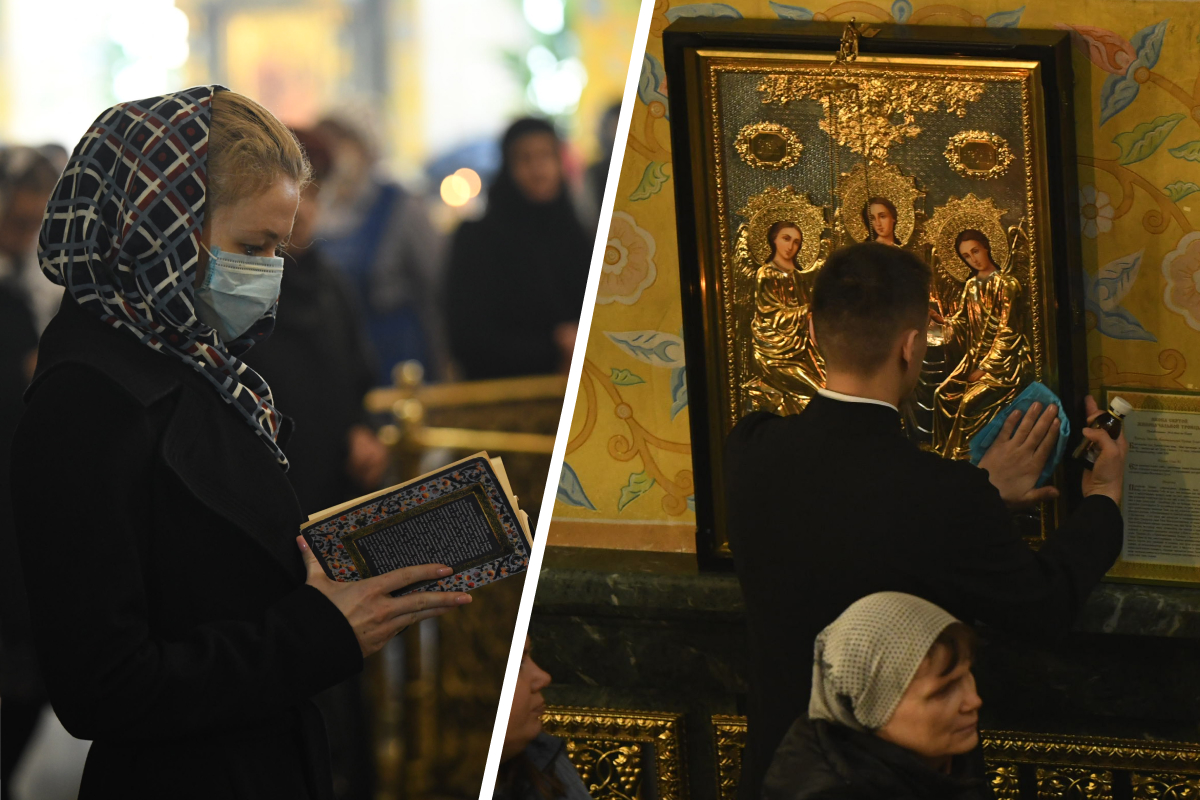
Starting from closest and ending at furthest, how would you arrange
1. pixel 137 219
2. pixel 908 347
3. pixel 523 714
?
pixel 137 219 < pixel 523 714 < pixel 908 347

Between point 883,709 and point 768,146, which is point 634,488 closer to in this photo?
point 768,146

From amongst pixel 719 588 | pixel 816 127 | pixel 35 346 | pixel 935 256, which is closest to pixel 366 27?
pixel 35 346

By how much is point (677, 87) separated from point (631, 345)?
541 millimetres

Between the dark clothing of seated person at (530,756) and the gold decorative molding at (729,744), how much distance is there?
0.61 metres

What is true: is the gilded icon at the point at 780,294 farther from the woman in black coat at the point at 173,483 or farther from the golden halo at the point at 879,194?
the woman in black coat at the point at 173,483

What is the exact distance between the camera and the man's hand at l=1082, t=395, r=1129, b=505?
7.13 feet

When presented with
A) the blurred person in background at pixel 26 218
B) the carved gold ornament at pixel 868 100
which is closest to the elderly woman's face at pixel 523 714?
the blurred person in background at pixel 26 218

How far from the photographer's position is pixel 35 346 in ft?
5.65

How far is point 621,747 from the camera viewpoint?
2.66 m

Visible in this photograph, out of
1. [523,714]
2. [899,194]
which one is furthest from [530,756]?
[899,194]

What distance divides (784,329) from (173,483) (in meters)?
1.24

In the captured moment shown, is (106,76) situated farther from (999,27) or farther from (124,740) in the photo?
(999,27)

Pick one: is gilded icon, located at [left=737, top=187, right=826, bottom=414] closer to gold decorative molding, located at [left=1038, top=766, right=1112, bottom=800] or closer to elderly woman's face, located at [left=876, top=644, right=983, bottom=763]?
elderly woman's face, located at [left=876, top=644, right=983, bottom=763]

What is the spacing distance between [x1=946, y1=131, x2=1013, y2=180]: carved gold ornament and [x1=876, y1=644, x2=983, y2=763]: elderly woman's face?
0.90 metres
